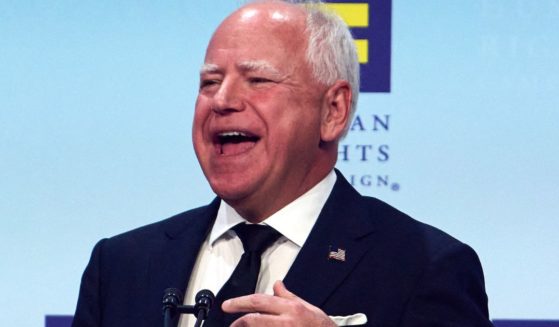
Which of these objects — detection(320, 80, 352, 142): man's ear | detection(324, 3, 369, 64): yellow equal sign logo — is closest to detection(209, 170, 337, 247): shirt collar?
detection(320, 80, 352, 142): man's ear

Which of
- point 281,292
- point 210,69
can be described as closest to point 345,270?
point 281,292

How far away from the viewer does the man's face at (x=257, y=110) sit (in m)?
2.49

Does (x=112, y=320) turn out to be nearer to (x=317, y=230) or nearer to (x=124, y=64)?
(x=317, y=230)

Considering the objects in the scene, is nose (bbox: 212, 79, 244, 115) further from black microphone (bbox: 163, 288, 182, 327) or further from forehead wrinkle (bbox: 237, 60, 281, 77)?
black microphone (bbox: 163, 288, 182, 327)

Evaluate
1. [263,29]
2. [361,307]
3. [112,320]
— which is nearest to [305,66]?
[263,29]

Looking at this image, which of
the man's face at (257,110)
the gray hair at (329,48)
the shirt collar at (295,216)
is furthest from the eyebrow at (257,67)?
the shirt collar at (295,216)

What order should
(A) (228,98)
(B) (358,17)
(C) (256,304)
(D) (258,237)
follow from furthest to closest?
1. (B) (358,17)
2. (D) (258,237)
3. (A) (228,98)
4. (C) (256,304)

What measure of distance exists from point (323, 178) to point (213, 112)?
37 cm

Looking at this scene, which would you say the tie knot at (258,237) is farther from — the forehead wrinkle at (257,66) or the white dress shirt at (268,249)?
the forehead wrinkle at (257,66)

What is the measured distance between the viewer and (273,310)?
2129 millimetres

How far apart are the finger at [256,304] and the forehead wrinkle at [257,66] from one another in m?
0.61

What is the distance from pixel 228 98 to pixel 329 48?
0.31 metres

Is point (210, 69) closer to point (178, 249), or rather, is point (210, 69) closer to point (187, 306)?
point (178, 249)

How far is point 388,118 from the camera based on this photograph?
3.45 metres
